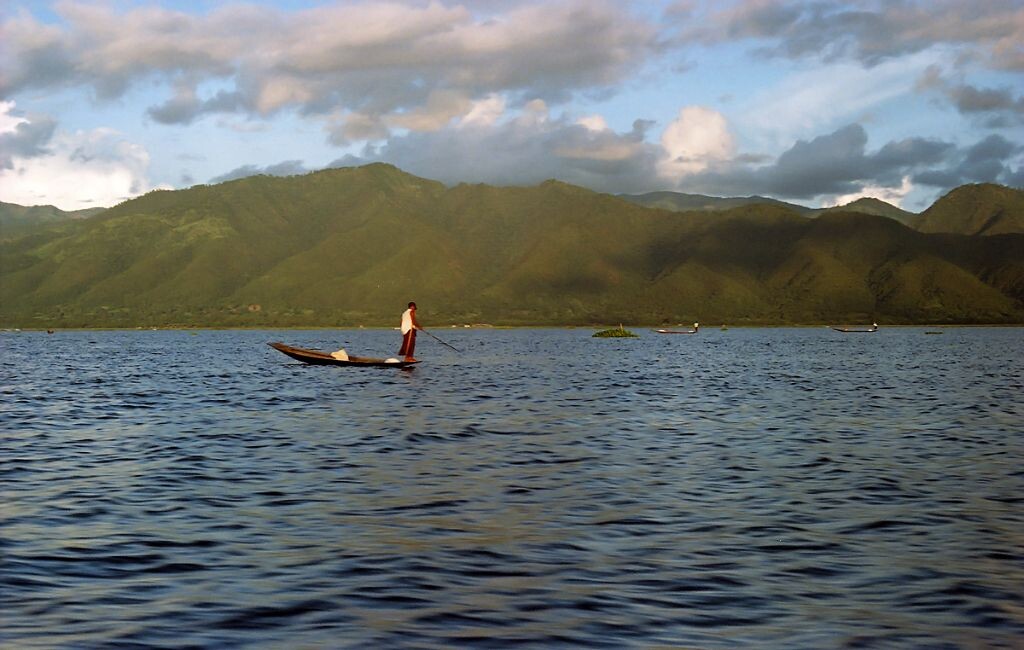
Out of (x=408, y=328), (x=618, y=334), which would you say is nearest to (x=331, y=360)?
(x=408, y=328)

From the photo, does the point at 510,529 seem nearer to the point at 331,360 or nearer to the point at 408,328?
the point at 408,328

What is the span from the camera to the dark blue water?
33.4 ft

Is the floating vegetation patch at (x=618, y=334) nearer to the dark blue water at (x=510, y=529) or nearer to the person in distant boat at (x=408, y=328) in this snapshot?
the person in distant boat at (x=408, y=328)

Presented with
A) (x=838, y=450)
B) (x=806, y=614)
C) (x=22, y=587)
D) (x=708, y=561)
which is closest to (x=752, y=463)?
(x=838, y=450)

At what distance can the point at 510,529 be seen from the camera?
15250mm

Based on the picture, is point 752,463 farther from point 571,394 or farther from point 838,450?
point 571,394

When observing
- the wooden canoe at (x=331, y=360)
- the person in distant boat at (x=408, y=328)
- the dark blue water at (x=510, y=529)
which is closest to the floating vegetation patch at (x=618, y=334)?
the wooden canoe at (x=331, y=360)

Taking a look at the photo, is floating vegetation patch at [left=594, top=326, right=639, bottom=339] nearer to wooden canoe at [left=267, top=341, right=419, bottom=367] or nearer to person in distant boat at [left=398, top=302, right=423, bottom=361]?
wooden canoe at [left=267, top=341, right=419, bottom=367]

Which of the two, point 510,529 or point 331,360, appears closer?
point 510,529

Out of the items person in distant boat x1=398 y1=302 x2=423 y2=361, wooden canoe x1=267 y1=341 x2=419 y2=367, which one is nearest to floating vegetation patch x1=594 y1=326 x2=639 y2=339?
wooden canoe x1=267 y1=341 x2=419 y2=367

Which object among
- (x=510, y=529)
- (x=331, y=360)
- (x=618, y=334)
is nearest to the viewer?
(x=510, y=529)

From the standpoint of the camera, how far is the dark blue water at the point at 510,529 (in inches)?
400

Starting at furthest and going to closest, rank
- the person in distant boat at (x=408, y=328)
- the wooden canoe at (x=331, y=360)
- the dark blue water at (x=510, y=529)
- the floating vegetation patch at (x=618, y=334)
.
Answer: the floating vegetation patch at (x=618, y=334), the wooden canoe at (x=331, y=360), the person in distant boat at (x=408, y=328), the dark blue water at (x=510, y=529)

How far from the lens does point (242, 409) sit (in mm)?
36844
